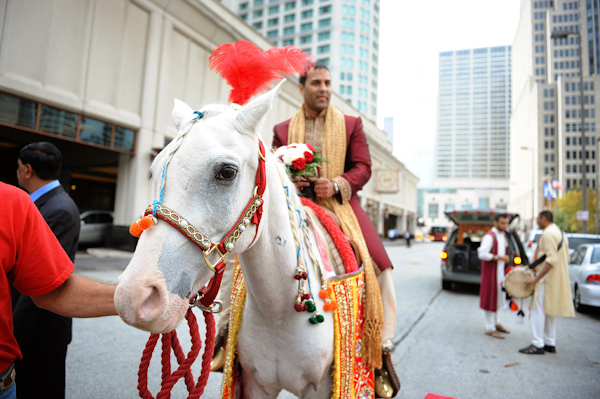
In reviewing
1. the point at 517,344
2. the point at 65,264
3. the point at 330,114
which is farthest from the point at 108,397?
the point at 517,344

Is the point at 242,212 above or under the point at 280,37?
under

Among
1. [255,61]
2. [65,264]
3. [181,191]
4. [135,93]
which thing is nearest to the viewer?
[181,191]

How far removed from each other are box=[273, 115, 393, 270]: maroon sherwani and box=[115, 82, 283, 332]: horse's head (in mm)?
1339

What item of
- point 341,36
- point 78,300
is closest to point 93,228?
point 78,300

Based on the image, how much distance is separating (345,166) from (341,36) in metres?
58.4

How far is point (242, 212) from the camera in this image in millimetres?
1365

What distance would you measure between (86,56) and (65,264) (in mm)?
11856

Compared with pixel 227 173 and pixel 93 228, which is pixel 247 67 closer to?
pixel 227 173

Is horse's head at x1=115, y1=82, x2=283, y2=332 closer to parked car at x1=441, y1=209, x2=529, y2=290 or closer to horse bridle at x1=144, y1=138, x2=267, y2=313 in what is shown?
horse bridle at x1=144, y1=138, x2=267, y2=313

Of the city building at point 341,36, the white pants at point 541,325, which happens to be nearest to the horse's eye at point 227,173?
the white pants at point 541,325

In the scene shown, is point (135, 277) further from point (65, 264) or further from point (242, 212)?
point (65, 264)

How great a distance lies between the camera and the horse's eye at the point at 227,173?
1279mm

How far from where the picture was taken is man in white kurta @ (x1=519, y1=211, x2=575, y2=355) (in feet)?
16.2

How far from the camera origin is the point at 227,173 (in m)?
1.29
